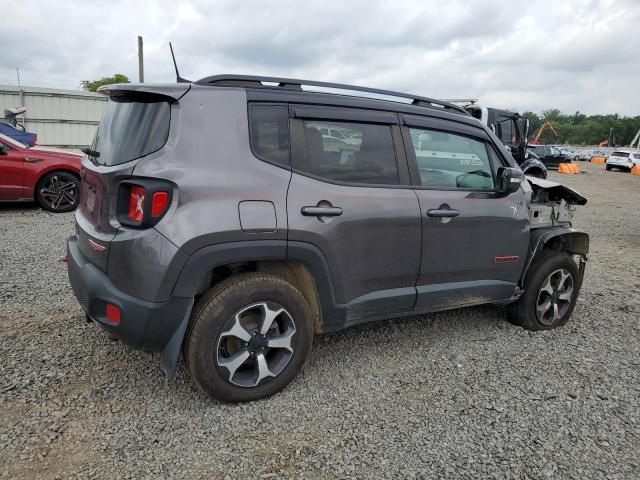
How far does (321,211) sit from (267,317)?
26.7 inches

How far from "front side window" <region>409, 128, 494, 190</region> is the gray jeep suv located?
0.05 ft

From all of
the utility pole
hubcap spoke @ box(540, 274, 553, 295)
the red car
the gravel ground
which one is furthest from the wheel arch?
the utility pole

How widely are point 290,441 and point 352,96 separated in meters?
2.10

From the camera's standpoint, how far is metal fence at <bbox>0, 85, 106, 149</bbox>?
55.5 ft

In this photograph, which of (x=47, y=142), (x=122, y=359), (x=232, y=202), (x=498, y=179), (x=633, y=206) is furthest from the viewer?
(x=47, y=142)

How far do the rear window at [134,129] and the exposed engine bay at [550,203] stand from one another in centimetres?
293

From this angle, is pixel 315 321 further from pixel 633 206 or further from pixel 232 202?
pixel 633 206

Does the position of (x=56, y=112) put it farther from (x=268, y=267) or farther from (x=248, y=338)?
(x=248, y=338)

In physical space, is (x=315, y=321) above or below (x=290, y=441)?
above

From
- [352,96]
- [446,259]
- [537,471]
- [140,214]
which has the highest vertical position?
[352,96]

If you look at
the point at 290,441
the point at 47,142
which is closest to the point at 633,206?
the point at 290,441

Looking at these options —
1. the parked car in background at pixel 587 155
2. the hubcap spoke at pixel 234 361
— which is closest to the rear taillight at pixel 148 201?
the hubcap spoke at pixel 234 361

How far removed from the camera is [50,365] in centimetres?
313

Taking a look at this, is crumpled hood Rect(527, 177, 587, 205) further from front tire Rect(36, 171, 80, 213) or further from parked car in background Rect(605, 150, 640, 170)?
parked car in background Rect(605, 150, 640, 170)
